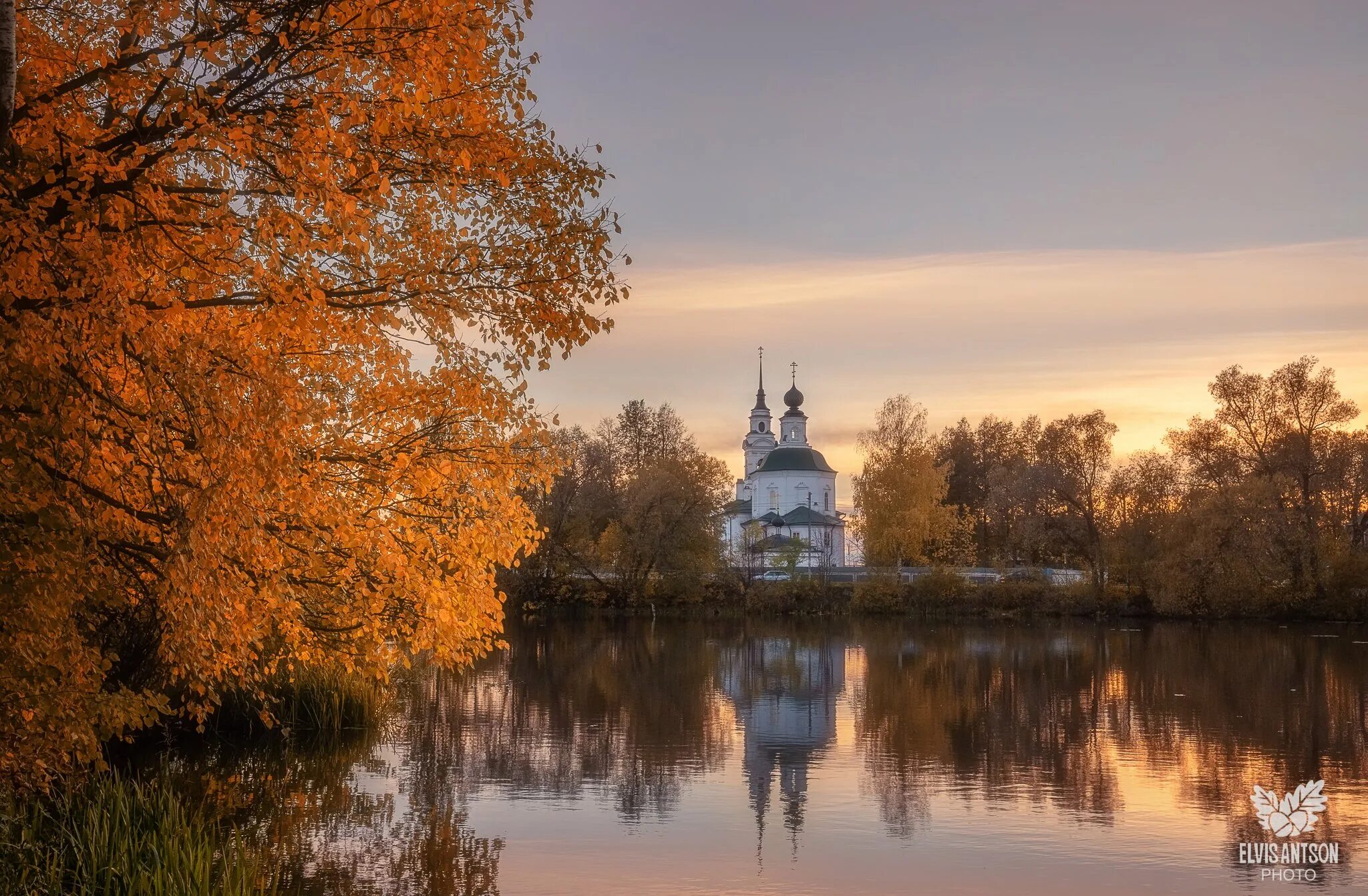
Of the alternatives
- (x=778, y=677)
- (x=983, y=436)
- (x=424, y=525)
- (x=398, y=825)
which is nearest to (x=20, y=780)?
(x=424, y=525)

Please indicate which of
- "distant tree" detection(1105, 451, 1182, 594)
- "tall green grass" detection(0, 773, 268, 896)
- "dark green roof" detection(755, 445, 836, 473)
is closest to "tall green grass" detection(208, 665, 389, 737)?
"tall green grass" detection(0, 773, 268, 896)

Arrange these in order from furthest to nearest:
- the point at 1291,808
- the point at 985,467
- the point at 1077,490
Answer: the point at 985,467, the point at 1077,490, the point at 1291,808

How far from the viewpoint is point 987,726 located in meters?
19.1

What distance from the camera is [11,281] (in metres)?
6.61

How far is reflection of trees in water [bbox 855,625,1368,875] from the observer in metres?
14.3

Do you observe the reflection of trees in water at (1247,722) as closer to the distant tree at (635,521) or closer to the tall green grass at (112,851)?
the tall green grass at (112,851)

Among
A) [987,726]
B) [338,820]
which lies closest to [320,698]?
[338,820]

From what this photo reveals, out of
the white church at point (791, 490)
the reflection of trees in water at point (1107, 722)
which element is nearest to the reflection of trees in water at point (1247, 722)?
the reflection of trees in water at point (1107, 722)

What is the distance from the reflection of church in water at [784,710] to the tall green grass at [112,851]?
531 cm

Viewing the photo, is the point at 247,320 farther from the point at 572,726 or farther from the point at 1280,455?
the point at 1280,455

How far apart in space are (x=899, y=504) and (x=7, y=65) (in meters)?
51.5

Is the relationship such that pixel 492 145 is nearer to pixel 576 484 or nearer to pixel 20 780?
pixel 20 780

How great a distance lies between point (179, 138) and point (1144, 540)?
49.3 m

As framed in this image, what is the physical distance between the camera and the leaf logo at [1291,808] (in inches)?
484
